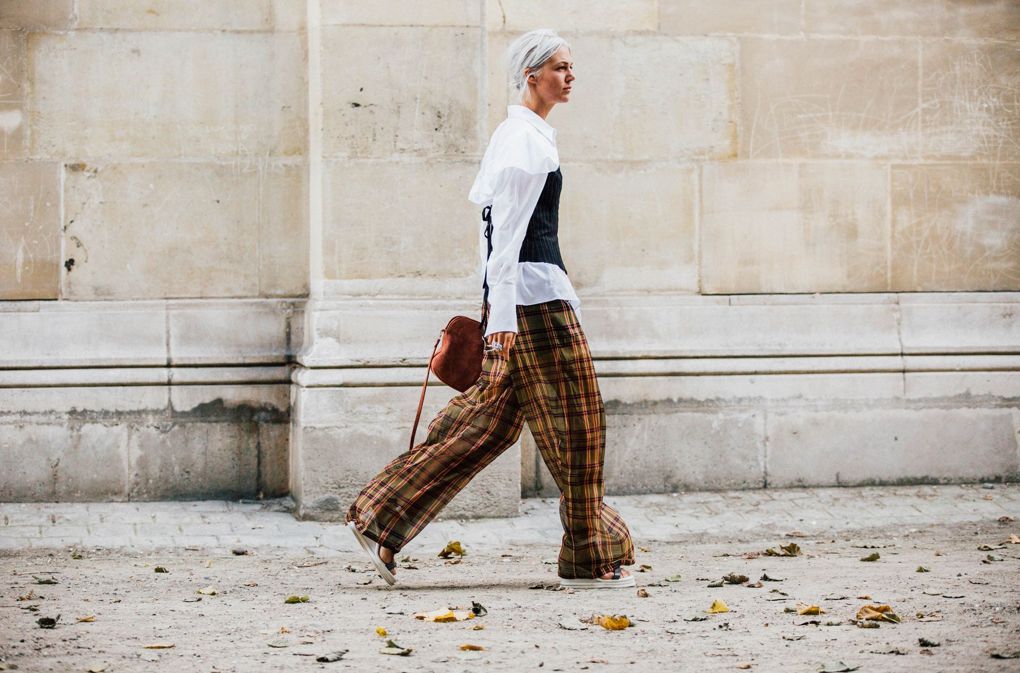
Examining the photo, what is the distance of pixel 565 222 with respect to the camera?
7.79 m

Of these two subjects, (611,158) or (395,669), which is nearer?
(395,669)

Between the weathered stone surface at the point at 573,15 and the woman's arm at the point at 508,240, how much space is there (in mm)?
2197

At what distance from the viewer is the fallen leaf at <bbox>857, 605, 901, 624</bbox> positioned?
5.11 meters

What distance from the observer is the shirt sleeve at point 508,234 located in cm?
549

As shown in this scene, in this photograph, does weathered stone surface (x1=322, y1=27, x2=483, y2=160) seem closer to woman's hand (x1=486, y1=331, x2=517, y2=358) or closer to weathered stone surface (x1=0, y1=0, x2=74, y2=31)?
weathered stone surface (x1=0, y1=0, x2=74, y2=31)

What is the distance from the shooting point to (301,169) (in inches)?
304

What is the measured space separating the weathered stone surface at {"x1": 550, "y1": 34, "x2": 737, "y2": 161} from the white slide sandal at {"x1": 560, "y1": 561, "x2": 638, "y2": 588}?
2745 mm

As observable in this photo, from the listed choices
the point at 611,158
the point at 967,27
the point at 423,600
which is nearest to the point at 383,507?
the point at 423,600

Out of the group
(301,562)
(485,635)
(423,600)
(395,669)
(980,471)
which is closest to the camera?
(395,669)

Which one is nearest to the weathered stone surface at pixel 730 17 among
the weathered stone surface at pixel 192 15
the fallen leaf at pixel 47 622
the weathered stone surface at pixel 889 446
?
the weathered stone surface at pixel 192 15

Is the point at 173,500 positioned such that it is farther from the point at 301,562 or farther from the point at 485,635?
the point at 485,635

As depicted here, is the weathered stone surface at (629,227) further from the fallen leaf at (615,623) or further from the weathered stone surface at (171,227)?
the fallen leaf at (615,623)

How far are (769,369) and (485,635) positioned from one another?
134 inches

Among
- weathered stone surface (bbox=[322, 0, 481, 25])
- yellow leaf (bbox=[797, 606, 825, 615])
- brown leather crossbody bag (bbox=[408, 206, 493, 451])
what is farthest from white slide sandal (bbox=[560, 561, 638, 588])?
weathered stone surface (bbox=[322, 0, 481, 25])
